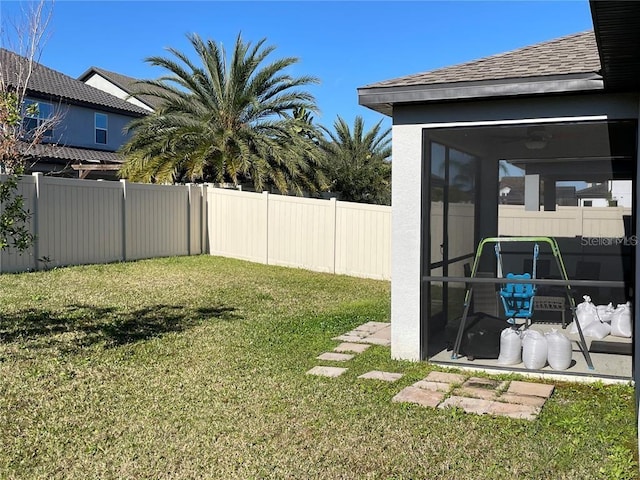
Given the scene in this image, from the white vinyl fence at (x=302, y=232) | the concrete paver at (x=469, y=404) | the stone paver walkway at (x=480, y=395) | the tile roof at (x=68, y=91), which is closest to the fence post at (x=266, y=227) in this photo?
the white vinyl fence at (x=302, y=232)

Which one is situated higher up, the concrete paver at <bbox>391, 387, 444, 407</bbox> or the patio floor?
the patio floor

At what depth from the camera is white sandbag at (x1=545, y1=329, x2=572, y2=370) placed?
18.2ft

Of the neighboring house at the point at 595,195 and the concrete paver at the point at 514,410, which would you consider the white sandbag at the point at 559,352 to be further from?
the neighboring house at the point at 595,195

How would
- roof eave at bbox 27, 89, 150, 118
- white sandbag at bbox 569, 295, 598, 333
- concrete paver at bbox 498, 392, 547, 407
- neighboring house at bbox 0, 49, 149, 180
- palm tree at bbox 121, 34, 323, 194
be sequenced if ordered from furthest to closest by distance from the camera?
neighboring house at bbox 0, 49, 149, 180 < roof eave at bbox 27, 89, 150, 118 < palm tree at bbox 121, 34, 323, 194 < white sandbag at bbox 569, 295, 598, 333 < concrete paver at bbox 498, 392, 547, 407

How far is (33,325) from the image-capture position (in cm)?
717

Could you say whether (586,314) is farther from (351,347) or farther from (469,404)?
(469,404)

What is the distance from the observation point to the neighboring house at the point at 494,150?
205 inches

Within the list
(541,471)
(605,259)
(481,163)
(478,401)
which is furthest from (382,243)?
(541,471)

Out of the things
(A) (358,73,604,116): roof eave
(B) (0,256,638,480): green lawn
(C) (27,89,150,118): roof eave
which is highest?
(C) (27,89,150,118): roof eave

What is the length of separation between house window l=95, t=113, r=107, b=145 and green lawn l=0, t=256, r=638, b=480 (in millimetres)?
16661

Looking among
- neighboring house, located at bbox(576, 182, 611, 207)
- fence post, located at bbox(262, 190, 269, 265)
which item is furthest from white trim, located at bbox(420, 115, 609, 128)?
fence post, located at bbox(262, 190, 269, 265)

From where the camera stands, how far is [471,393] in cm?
492

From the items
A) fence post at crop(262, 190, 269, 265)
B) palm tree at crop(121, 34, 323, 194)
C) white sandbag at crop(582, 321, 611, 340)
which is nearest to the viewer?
white sandbag at crop(582, 321, 611, 340)

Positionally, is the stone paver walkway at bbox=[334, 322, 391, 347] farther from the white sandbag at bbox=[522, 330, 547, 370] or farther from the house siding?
the house siding
